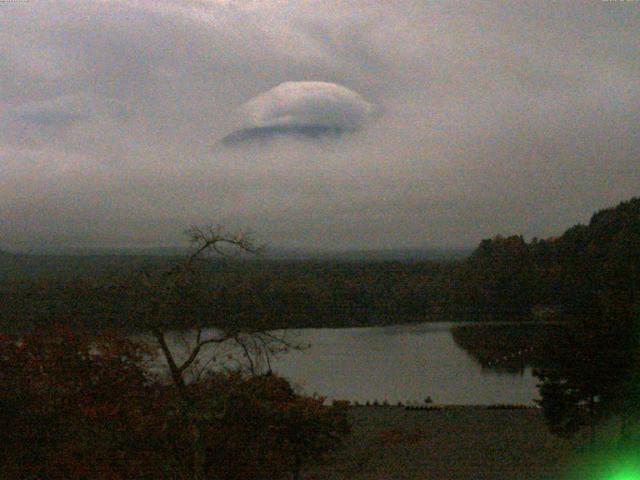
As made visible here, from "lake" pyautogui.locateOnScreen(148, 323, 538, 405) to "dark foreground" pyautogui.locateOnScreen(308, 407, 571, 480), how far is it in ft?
9.52

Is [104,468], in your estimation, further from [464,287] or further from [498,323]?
[464,287]

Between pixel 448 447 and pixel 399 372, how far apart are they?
14.1 metres

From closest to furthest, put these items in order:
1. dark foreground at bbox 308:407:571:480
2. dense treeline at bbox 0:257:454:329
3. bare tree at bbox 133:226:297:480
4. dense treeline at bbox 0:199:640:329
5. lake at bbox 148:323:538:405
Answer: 1. bare tree at bbox 133:226:297:480
2. dark foreground at bbox 308:407:571:480
3. lake at bbox 148:323:538:405
4. dense treeline at bbox 0:257:454:329
5. dense treeline at bbox 0:199:640:329

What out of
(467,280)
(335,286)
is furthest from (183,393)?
(467,280)

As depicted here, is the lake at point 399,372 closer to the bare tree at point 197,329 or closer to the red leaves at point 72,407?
the red leaves at point 72,407

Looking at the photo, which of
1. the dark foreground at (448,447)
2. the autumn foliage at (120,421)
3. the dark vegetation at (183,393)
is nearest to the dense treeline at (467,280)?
the dark foreground at (448,447)

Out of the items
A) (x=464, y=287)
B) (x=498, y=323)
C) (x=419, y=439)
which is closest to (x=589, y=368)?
(x=419, y=439)

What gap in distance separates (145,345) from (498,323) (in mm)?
37247

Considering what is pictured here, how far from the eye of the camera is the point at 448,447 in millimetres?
10766

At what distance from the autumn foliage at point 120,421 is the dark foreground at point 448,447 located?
1730 mm

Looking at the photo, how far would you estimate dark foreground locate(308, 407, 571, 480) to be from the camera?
9.05 meters

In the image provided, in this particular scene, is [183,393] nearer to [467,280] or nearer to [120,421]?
[120,421]

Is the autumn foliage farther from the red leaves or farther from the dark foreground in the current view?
the dark foreground

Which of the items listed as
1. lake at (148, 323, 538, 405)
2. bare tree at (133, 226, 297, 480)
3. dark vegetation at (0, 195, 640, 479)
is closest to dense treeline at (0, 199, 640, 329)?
lake at (148, 323, 538, 405)
